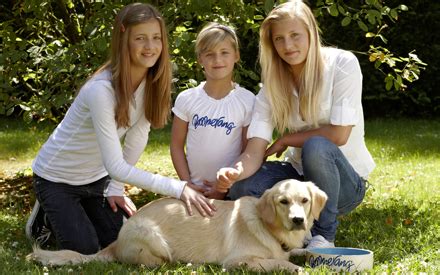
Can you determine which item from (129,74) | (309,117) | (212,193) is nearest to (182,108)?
(129,74)

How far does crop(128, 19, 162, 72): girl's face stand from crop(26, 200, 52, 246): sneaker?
133 cm

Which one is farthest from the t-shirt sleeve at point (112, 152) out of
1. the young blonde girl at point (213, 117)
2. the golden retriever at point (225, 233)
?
the young blonde girl at point (213, 117)

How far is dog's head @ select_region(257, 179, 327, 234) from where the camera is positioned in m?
3.71

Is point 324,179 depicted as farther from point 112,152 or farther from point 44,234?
point 44,234

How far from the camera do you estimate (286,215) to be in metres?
3.73

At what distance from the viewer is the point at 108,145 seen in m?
4.02

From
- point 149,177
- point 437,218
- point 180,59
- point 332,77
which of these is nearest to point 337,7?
point 332,77

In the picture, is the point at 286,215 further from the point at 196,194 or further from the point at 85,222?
the point at 85,222

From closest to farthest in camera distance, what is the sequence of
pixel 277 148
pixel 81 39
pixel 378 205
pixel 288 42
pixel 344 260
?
pixel 344 260
pixel 288 42
pixel 277 148
pixel 378 205
pixel 81 39

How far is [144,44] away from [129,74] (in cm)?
22

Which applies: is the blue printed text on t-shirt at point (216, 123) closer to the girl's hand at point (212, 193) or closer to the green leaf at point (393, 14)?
the girl's hand at point (212, 193)

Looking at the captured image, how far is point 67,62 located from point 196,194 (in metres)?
1.97

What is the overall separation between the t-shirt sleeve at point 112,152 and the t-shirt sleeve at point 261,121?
2.17 feet

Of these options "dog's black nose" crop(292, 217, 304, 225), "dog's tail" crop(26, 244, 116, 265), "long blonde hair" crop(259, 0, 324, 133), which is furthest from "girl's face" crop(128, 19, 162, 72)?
"dog's black nose" crop(292, 217, 304, 225)
